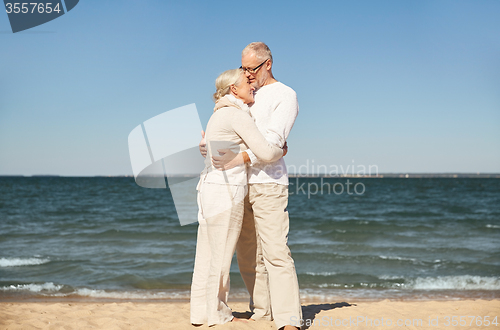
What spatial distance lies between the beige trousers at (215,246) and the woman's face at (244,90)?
622mm

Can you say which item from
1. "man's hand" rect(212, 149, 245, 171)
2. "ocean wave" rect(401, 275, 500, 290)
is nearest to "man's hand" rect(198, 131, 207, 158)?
"man's hand" rect(212, 149, 245, 171)

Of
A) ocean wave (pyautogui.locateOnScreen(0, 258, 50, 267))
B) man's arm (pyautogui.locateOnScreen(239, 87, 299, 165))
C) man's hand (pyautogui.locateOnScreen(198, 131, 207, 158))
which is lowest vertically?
ocean wave (pyautogui.locateOnScreen(0, 258, 50, 267))

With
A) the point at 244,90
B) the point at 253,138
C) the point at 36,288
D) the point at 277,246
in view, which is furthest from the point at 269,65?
the point at 36,288

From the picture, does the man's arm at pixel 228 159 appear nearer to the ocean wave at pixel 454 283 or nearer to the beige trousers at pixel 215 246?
the beige trousers at pixel 215 246

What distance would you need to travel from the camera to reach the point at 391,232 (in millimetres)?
12102

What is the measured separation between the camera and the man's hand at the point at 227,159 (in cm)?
270

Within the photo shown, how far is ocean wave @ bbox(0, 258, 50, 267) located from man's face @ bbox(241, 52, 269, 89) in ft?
21.9

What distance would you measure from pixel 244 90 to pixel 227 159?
1.64 ft

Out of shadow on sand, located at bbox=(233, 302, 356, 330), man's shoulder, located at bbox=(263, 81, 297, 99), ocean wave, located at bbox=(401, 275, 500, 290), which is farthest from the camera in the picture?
ocean wave, located at bbox=(401, 275, 500, 290)

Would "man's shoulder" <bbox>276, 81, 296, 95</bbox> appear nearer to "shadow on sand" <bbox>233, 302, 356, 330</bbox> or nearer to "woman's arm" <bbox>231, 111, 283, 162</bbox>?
"woman's arm" <bbox>231, 111, 283, 162</bbox>

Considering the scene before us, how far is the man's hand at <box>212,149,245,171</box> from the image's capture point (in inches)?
106

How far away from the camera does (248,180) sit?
2859 millimetres

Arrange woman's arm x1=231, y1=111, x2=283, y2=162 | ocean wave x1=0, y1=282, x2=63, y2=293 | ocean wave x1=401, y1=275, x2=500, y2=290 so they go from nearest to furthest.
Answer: woman's arm x1=231, y1=111, x2=283, y2=162 → ocean wave x1=0, y1=282, x2=63, y2=293 → ocean wave x1=401, y1=275, x2=500, y2=290

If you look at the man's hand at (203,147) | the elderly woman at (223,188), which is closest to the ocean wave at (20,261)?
the elderly woman at (223,188)
